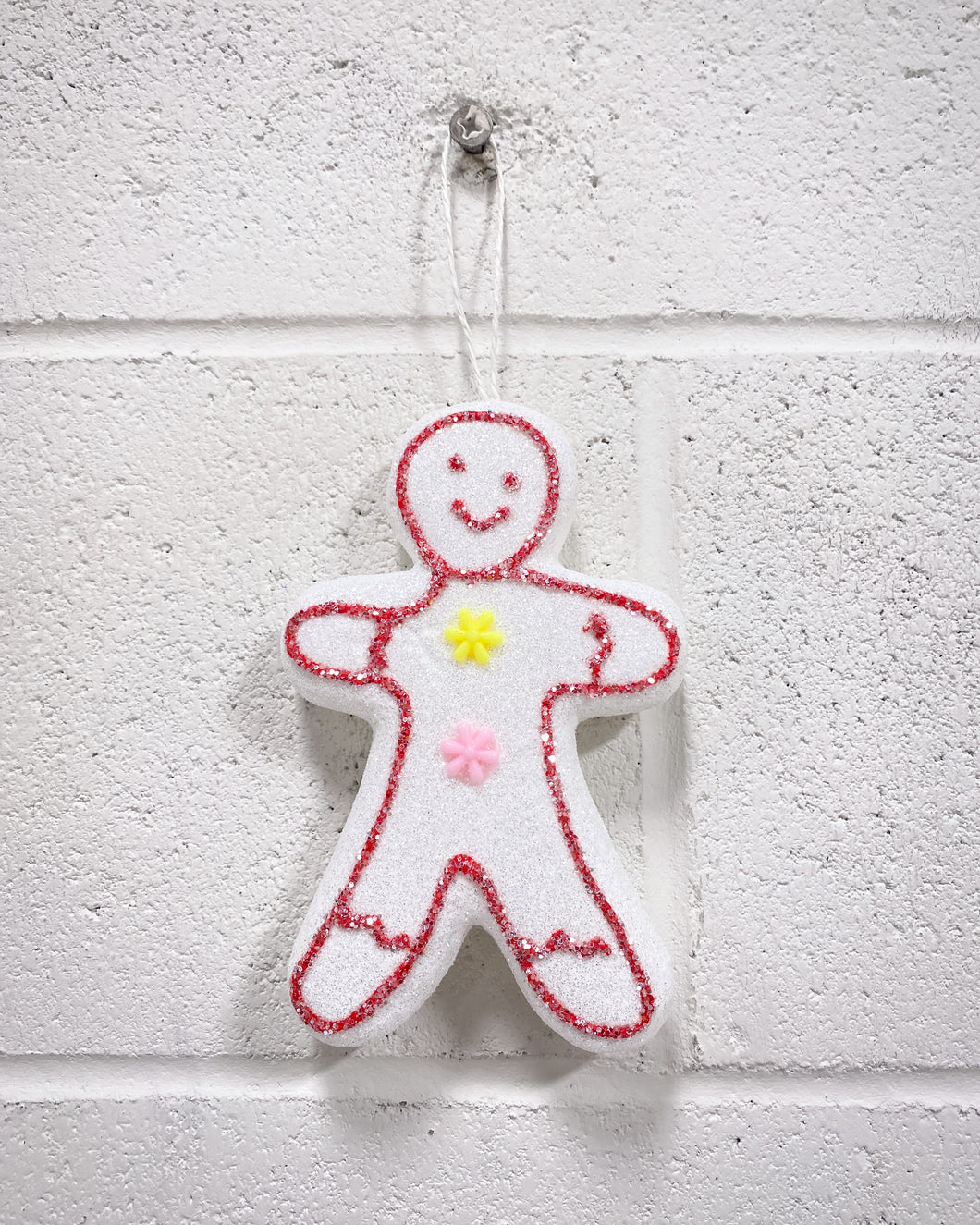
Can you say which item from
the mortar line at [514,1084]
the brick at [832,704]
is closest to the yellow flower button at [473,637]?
the brick at [832,704]

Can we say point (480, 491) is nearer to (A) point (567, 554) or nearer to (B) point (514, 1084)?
(A) point (567, 554)

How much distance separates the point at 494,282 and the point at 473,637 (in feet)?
0.75

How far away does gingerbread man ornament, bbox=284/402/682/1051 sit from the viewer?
0.53 meters

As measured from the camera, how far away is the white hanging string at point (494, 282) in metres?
0.62

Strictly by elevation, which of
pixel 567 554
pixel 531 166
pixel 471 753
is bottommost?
pixel 471 753

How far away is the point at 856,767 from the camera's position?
603 mm

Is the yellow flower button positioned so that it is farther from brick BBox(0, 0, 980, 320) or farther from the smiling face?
brick BBox(0, 0, 980, 320)

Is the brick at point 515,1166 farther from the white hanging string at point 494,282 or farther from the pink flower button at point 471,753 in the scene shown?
the white hanging string at point 494,282

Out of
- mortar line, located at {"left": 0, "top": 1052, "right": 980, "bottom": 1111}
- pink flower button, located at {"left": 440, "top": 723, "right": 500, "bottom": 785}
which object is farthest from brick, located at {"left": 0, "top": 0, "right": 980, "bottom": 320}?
mortar line, located at {"left": 0, "top": 1052, "right": 980, "bottom": 1111}

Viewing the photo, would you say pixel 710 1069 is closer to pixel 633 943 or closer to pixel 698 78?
pixel 633 943

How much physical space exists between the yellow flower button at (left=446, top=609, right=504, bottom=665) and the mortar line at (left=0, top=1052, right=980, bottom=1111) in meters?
0.23

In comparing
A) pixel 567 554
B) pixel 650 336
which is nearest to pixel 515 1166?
pixel 567 554

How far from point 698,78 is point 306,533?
1.18ft

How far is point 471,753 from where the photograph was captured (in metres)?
0.54
